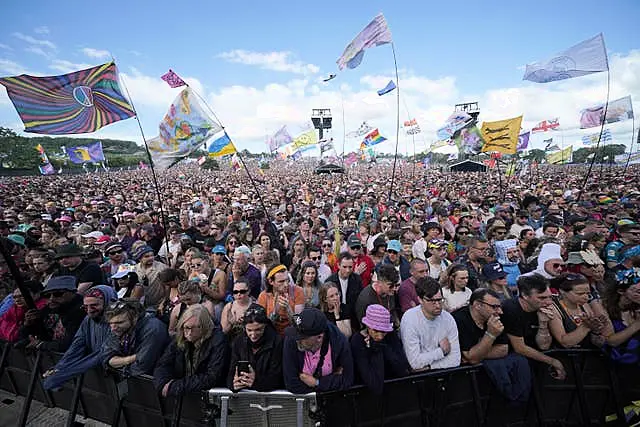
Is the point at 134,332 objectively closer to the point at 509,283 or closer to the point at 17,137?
the point at 509,283

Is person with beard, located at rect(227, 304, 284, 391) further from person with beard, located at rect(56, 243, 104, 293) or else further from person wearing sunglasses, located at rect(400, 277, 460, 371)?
person with beard, located at rect(56, 243, 104, 293)

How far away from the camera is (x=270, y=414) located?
2.62 m

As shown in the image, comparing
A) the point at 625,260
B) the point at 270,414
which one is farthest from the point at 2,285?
the point at 625,260

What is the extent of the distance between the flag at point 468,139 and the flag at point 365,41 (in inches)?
359

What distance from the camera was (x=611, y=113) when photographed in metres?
17.7

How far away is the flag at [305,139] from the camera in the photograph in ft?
74.5

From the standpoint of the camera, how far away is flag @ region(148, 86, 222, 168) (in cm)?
673

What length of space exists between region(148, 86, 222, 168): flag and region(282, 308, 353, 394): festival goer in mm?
5431

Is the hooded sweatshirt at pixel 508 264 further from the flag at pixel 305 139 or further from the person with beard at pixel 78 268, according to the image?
the flag at pixel 305 139

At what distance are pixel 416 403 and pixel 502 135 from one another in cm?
1307

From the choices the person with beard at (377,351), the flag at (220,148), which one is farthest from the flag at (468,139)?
the person with beard at (377,351)

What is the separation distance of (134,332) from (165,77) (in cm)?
657

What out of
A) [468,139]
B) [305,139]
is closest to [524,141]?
[468,139]

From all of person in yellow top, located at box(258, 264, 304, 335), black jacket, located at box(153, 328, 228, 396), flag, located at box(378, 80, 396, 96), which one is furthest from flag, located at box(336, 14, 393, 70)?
black jacket, located at box(153, 328, 228, 396)
